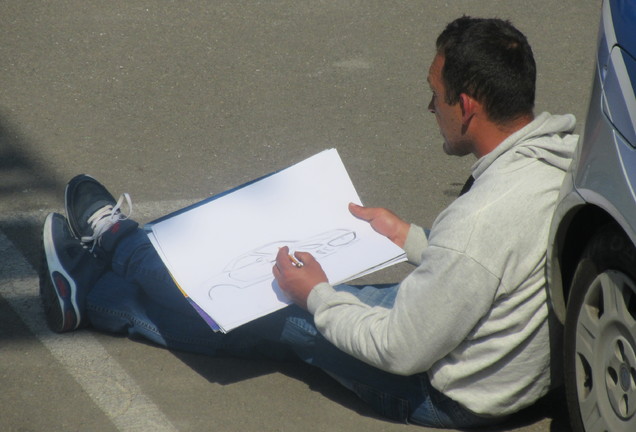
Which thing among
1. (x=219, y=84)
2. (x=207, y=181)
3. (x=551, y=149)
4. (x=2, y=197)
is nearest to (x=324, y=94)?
(x=219, y=84)

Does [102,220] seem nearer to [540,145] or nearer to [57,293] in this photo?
[57,293]

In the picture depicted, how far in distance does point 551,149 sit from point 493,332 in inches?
20.4

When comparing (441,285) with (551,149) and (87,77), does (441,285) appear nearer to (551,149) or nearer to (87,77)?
(551,149)

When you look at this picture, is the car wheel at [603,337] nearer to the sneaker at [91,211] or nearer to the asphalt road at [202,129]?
the asphalt road at [202,129]

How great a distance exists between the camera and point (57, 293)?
3146 mm

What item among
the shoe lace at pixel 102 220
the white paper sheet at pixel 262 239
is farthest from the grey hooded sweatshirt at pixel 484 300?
the shoe lace at pixel 102 220

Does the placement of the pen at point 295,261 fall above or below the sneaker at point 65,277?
below

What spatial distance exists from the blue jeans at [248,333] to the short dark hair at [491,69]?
0.74 metres

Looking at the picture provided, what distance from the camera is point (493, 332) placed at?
247 cm

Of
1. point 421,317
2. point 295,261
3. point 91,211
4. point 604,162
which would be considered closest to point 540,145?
point 604,162

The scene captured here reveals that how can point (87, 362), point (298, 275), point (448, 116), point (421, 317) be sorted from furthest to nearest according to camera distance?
point (87, 362) → point (298, 275) → point (448, 116) → point (421, 317)

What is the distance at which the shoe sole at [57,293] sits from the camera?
3158mm

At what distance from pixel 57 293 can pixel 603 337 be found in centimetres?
179

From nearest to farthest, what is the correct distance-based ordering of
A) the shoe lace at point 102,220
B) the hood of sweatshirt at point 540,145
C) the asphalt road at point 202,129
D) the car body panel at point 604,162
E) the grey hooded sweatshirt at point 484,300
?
the car body panel at point 604,162
the grey hooded sweatshirt at point 484,300
the hood of sweatshirt at point 540,145
the asphalt road at point 202,129
the shoe lace at point 102,220
